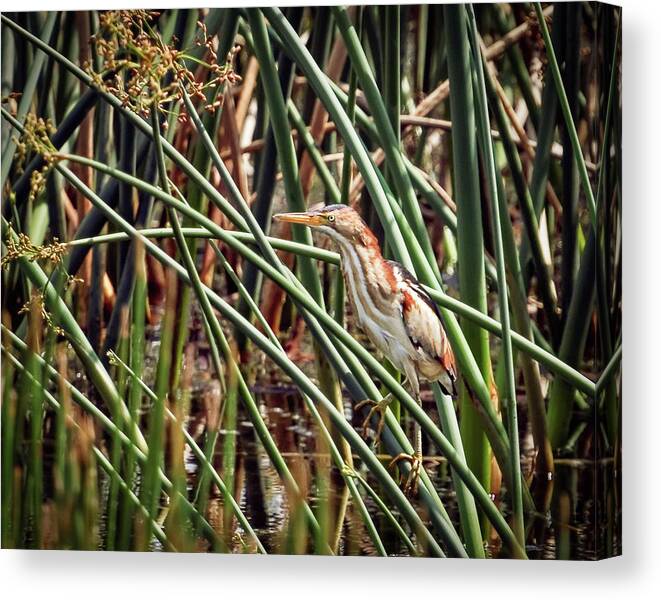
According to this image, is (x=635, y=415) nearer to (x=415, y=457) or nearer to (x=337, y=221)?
(x=415, y=457)

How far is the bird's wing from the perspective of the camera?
2367 mm

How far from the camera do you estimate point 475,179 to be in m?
2.35

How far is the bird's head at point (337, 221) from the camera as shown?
7.88ft

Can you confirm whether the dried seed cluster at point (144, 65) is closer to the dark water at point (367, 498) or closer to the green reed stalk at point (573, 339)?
the dark water at point (367, 498)

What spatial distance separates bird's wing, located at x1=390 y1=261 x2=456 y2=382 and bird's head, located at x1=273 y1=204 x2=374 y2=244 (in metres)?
0.09

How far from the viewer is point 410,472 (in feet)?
7.84

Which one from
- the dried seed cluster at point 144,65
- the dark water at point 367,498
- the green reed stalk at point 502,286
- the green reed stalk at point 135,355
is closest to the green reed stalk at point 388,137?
the green reed stalk at point 502,286

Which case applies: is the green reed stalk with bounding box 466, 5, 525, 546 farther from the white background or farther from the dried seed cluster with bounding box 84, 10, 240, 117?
the dried seed cluster with bounding box 84, 10, 240, 117

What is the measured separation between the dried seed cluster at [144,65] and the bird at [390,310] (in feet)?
1.13

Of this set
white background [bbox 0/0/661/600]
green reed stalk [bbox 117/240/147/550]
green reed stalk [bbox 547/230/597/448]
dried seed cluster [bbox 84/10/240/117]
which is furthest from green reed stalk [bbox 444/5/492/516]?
green reed stalk [bbox 117/240/147/550]

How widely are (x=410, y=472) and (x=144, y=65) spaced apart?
99 cm

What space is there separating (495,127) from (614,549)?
873 mm

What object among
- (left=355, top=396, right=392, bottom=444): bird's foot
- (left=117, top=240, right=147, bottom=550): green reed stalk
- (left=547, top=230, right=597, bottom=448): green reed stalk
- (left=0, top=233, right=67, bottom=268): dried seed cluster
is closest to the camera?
(left=117, top=240, right=147, bottom=550): green reed stalk

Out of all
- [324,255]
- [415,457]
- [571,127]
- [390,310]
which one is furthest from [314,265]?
[571,127]
